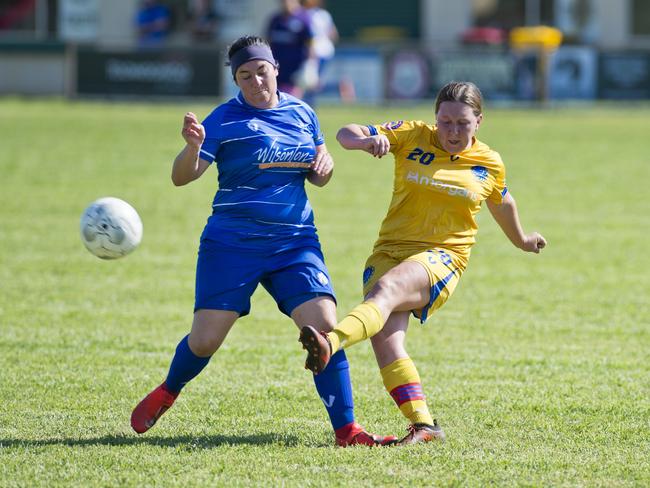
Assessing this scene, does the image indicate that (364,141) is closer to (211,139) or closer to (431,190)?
(431,190)

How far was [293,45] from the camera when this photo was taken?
19.2 m

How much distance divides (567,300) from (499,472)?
14.5 feet

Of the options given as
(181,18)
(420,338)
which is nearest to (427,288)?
(420,338)

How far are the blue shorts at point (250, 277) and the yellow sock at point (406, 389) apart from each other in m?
0.45

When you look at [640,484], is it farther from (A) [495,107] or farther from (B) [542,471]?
(A) [495,107]

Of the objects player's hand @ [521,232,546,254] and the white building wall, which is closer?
player's hand @ [521,232,546,254]

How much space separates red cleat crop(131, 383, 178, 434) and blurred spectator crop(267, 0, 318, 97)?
13850 mm

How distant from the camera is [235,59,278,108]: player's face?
17.2 ft

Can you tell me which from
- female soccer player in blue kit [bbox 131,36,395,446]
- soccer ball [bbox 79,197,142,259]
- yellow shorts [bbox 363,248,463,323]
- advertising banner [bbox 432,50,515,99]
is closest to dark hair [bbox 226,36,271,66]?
female soccer player in blue kit [bbox 131,36,395,446]

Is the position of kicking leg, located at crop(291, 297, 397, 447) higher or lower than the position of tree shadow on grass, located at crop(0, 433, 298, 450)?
higher

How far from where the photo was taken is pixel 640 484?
454 cm

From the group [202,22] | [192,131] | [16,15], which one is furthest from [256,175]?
[16,15]

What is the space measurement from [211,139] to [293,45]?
14349 millimetres

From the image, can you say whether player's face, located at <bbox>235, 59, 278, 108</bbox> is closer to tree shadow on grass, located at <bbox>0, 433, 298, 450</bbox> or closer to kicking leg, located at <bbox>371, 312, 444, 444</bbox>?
kicking leg, located at <bbox>371, 312, 444, 444</bbox>
